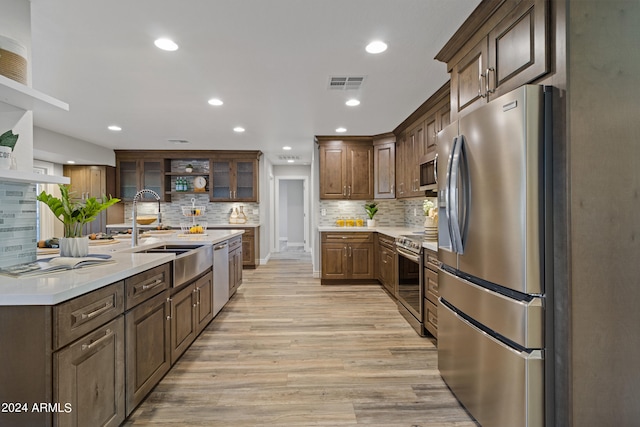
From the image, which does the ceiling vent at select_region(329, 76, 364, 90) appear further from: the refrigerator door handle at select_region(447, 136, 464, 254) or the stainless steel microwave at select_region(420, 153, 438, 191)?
the refrigerator door handle at select_region(447, 136, 464, 254)

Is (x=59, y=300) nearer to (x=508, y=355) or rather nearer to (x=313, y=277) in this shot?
(x=508, y=355)

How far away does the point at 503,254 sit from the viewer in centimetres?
154

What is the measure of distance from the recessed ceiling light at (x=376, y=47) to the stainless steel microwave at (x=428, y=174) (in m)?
1.59

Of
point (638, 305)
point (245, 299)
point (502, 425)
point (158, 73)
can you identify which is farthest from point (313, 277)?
point (638, 305)

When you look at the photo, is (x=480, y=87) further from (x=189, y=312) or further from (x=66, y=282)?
(x=189, y=312)

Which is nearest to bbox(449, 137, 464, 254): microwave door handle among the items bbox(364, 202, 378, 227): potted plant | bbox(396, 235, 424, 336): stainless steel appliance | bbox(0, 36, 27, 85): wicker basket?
bbox(396, 235, 424, 336): stainless steel appliance

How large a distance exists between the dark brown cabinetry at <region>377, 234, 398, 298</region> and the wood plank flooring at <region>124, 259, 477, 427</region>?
1.50 feet

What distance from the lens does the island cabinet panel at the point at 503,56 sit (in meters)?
1.50

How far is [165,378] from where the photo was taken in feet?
7.73

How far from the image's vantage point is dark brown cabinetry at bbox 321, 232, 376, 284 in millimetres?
Result: 5211

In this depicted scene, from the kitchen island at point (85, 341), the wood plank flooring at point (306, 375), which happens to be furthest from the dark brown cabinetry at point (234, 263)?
the kitchen island at point (85, 341)

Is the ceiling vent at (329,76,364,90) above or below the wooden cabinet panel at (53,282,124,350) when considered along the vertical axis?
above

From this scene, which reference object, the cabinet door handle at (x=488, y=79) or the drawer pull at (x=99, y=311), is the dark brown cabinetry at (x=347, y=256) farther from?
the drawer pull at (x=99, y=311)

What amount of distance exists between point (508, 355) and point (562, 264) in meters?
0.50
